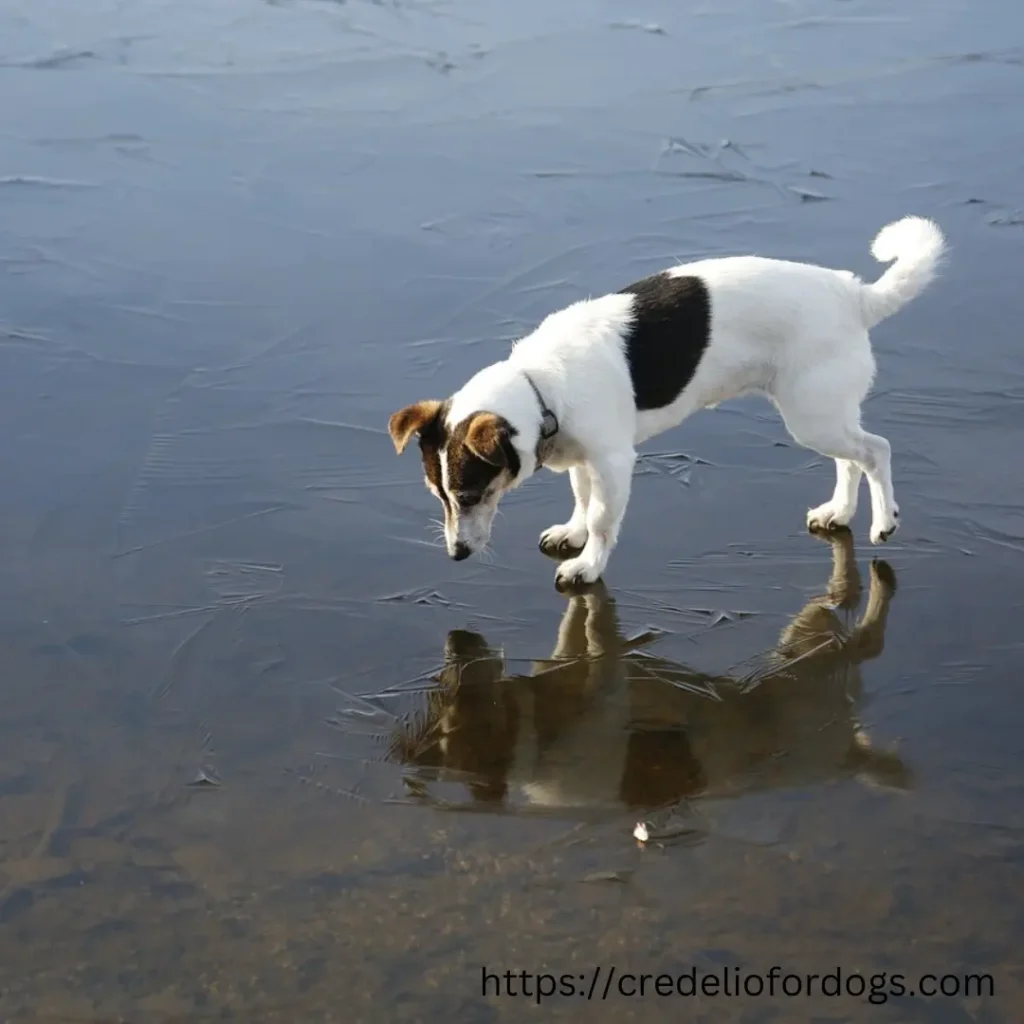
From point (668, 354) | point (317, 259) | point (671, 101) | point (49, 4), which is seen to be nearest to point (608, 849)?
point (668, 354)

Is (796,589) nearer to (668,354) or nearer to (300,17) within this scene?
(668,354)

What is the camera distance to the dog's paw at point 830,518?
19.5 feet

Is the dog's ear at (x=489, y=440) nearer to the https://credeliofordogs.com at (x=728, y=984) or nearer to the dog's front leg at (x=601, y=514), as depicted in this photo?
the dog's front leg at (x=601, y=514)

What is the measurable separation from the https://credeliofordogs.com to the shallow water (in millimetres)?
33

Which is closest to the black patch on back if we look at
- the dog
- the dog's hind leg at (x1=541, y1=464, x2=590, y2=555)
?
the dog

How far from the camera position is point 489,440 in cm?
501

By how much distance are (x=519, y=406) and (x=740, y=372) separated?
1.04 meters

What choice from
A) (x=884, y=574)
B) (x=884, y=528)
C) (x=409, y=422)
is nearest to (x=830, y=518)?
(x=884, y=528)

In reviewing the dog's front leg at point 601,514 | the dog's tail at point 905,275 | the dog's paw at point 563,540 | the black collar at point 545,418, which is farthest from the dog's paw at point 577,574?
the dog's tail at point 905,275

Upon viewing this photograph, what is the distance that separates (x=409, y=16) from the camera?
1238cm

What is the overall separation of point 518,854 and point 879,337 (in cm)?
419

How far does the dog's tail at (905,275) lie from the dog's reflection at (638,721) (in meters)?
1.20

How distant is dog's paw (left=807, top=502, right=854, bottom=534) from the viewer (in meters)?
5.93

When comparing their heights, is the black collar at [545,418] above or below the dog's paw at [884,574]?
above
